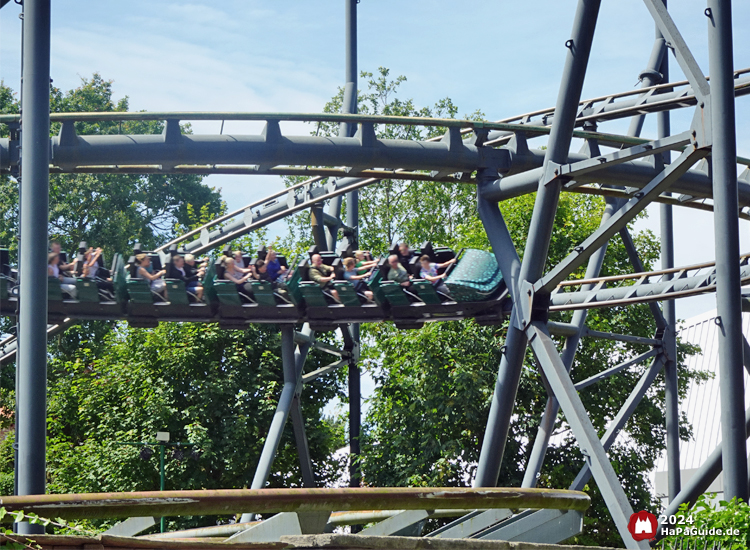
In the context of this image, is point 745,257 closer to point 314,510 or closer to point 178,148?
point 178,148

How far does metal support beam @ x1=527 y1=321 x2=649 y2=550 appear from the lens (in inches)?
301

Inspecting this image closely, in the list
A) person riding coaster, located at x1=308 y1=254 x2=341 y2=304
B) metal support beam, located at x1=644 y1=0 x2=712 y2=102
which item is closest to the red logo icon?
metal support beam, located at x1=644 y1=0 x2=712 y2=102

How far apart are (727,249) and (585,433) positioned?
215 cm

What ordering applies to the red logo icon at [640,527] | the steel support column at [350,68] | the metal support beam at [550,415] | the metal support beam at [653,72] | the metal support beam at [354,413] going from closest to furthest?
the red logo icon at [640,527] < the metal support beam at [550,415] < the metal support beam at [653,72] < the metal support beam at [354,413] < the steel support column at [350,68]

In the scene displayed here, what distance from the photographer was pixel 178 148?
978 centimetres

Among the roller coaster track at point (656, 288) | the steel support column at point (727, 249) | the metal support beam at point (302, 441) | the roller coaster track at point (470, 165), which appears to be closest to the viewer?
the steel support column at point (727, 249)

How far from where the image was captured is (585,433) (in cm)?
805

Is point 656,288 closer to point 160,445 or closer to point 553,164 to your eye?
point 553,164

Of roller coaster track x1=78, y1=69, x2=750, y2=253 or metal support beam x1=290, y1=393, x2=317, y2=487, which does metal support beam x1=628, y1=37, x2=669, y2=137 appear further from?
metal support beam x1=290, y1=393, x2=317, y2=487

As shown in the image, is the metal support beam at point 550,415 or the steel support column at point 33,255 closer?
the steel support column at point 33,255

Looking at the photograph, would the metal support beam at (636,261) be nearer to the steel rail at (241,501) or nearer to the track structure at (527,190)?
the track structure at (527,190)

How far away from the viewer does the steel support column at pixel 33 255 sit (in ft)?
20.3

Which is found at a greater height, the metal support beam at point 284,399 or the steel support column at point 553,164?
the steel support column at point 553,164

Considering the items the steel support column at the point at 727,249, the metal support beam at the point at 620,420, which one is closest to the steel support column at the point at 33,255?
the steel support column at the point at 727,249
